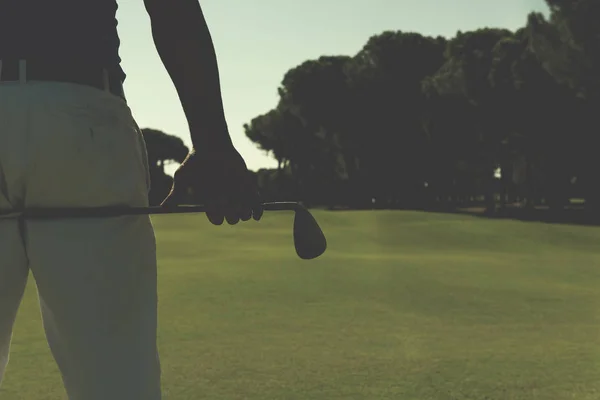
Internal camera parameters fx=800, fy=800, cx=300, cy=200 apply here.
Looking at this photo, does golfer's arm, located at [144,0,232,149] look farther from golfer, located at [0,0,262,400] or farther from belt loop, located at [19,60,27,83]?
belt loop, located at [19,60,27,83]

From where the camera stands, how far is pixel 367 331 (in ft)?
22.5

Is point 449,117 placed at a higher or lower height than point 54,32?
higher

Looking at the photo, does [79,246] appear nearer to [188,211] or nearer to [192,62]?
[188,211]

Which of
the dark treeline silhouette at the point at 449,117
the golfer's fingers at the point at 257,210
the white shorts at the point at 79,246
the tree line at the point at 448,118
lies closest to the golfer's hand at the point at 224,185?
the golfer's fingers at the point at 257,210

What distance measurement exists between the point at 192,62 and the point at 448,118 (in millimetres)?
50924

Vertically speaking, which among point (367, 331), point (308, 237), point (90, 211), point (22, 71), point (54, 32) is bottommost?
point (367, 331)

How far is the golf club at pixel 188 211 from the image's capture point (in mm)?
1901

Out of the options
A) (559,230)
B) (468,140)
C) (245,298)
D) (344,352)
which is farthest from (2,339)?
(468,140)

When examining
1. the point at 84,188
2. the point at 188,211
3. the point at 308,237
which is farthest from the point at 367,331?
the point at 84,188

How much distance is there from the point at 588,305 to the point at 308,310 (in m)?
3.13

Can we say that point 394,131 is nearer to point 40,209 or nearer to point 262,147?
point 262,147

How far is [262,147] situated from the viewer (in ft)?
308

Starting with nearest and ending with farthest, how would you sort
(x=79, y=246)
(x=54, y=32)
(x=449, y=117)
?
(x=79, y=246) < (x=54, y=32) < (x=449, y=117)

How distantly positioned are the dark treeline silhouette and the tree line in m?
0.08
